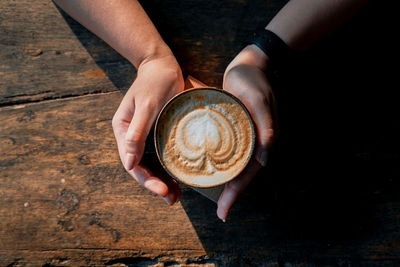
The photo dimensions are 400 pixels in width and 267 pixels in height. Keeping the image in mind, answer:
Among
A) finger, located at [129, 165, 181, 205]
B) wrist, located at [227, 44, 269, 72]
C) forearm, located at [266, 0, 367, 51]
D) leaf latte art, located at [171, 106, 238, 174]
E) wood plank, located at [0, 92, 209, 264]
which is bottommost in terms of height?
wood plank, located at [0, 92, 209, 264]

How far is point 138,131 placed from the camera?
2.72 ft

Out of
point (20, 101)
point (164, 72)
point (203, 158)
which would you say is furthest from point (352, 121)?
point (20, 101)

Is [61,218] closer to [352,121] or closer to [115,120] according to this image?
[115,120]

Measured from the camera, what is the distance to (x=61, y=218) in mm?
1129

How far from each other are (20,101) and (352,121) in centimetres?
134

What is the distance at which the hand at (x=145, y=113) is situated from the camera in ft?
2.77

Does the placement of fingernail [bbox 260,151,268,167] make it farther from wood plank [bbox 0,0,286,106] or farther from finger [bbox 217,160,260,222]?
wood plank [bbox 0,0,286,106]

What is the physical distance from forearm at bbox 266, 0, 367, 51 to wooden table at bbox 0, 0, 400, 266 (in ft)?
0.35

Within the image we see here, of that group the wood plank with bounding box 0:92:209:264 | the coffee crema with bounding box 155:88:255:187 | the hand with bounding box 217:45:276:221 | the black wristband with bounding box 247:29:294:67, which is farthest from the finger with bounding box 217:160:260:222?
the black wristband with bounding box 247:29:294:67

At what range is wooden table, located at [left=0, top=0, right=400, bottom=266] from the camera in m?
1.05

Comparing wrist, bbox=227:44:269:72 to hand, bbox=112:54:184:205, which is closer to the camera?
hand, bbox=112:54:184:205

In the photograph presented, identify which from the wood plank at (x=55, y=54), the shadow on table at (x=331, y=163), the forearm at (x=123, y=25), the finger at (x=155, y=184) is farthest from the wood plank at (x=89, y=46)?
the finger at (x=155, y=184)

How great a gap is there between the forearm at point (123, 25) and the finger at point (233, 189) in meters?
0.51

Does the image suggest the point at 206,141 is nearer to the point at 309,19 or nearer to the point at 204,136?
→ the point at 204,136
